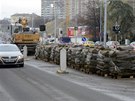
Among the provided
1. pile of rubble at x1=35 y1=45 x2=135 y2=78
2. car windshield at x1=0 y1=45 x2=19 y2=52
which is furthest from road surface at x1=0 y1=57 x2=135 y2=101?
car windshield at x1=0 y1=45 x2=19 y2=52

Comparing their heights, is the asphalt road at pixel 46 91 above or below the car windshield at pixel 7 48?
below

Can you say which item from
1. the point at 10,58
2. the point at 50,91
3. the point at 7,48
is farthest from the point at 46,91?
the point at 7,48

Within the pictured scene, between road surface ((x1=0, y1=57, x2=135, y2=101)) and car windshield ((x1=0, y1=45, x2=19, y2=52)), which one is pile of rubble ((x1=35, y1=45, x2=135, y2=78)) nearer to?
road surface ((x1=0, y1=57, x2=135, y2=101))

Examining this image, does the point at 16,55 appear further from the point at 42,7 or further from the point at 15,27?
the point at 42,7

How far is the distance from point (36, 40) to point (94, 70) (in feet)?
80.0

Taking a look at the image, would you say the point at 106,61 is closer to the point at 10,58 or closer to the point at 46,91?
the point at 46,91

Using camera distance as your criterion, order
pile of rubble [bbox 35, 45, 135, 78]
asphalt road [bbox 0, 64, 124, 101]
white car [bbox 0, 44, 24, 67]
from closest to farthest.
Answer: asphalt road [bbox 0, 64, 124, 101] < pile of rubble [bbox 35, 45, 135, 78] < white car [bbox 0, 44, 24, 67]

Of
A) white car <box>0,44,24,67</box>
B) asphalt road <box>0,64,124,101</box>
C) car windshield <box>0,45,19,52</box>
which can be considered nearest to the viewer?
asphalt road <box>0,64,124,101</box>

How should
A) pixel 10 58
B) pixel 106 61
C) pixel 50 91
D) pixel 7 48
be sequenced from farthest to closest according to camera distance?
pixel 7 48
pixel 10 58
pixel 106 61
pixel 50 91

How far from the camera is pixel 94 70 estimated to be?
76.9ft

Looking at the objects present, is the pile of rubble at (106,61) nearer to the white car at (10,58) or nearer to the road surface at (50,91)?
the road surface at (50,91)

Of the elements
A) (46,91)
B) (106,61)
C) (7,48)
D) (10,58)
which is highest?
(7,48)

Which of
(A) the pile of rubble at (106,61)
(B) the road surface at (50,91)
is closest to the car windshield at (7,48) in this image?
(A) the pile of rubble at (106,61)

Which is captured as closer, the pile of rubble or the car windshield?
the pile of rubble
